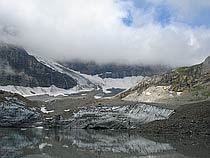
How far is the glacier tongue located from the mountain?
30.9 meters

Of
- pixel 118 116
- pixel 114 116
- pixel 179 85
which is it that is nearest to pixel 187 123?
pixel 118 116

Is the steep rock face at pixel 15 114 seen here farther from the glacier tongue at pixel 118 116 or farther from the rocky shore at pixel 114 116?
the glacier tongue at pixel 118 116

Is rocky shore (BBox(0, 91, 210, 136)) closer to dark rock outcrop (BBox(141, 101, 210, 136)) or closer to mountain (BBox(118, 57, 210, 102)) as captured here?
dark rock outcrop (BBox(141, 101, 210, 136))

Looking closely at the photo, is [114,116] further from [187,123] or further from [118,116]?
[187,123]

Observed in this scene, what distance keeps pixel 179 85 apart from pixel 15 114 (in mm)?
72079

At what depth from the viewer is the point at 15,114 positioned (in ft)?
386

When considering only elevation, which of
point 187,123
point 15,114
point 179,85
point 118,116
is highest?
point 179,85

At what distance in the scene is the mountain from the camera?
142337 millimetres

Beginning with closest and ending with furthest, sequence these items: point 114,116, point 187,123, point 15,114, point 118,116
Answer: point 187,123
point 118,116
point 114,116
point 15,114

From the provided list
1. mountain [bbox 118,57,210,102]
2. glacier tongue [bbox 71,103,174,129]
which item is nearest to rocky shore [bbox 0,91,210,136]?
glacier tongue [bbox 71,103,174,129]

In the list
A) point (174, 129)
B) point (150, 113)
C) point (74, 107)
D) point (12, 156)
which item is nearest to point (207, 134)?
point (174, 129)

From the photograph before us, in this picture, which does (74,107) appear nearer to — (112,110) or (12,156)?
(112,110)

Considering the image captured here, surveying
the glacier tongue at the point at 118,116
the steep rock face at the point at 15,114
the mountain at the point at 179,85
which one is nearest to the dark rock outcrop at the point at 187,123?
the glacier tongue at the point at 118,116

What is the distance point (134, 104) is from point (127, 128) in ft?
30.9
